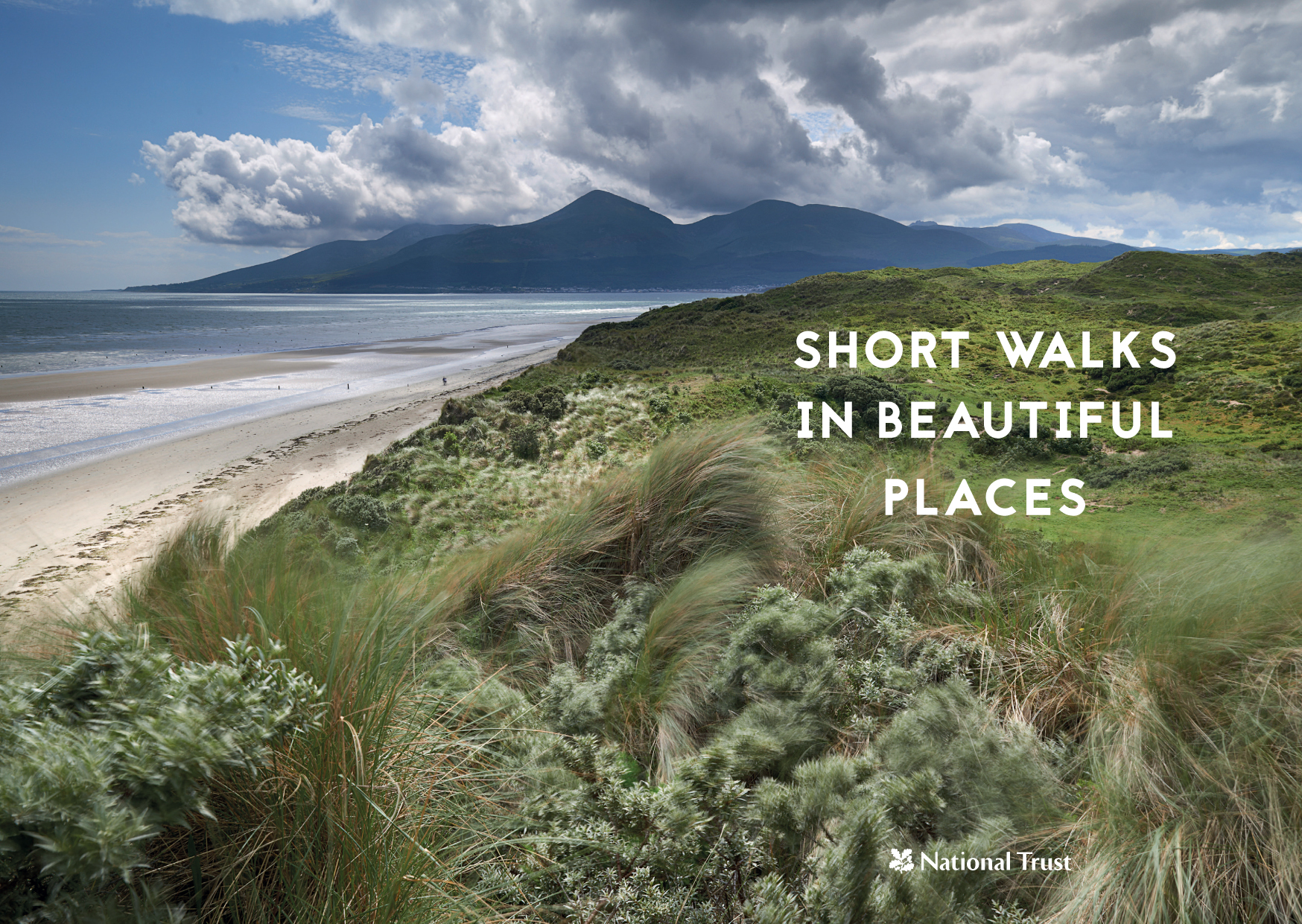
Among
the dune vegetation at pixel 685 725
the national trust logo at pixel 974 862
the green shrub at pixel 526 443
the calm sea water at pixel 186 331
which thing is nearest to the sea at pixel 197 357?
the calm sea water at pixel 186 331

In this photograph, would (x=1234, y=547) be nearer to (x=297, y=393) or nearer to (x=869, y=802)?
(x=869, y=802)

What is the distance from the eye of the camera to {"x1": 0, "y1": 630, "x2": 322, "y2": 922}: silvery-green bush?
37.1 inches

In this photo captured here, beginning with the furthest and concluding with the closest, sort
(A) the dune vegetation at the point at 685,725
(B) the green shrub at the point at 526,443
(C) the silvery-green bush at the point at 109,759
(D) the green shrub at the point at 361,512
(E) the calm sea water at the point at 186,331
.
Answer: (E) the calm sea water at the point at 186,331 → (B) the green shrub at the point at 526,443 → (D) the green shrub at the point at 361,512 → (A) the dune vegetation at the point at 685,725 → (C) the silvery-green bush at the point at 109,759

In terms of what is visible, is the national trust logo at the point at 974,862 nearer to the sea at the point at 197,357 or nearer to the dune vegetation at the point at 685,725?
the dune vegetation at the point at 685,725

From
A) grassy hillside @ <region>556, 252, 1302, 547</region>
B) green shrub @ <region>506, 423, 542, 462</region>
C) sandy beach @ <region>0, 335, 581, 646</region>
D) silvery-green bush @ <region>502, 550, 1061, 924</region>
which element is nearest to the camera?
silvery-green bush @ <region>502, 550, 1061, 924</region>

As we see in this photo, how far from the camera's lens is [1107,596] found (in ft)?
10.1

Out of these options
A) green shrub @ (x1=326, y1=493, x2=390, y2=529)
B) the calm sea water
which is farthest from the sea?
green shrub @ (x1=326, y1=493, x2=390, y2=529)

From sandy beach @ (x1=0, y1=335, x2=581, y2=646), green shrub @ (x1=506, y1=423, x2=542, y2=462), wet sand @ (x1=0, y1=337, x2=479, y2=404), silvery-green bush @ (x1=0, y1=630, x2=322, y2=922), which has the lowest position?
sandy beach @ (x1=0, y1=335, x2=581, y2=646)

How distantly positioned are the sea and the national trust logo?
52.9 feet

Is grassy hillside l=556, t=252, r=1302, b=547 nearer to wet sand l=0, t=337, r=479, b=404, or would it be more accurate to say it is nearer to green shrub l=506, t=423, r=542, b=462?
green shrub l=506, t=423, r=542, b=462

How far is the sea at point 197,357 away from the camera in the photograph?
16000 millimetres

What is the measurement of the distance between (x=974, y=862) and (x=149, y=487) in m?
14.3

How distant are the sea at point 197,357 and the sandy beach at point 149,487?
1.05m

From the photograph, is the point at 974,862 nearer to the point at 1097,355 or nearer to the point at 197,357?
the point at 1097,355
